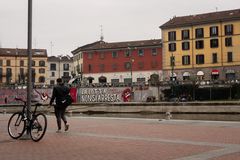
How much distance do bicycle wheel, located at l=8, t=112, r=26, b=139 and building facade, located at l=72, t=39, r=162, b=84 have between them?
9225 cm

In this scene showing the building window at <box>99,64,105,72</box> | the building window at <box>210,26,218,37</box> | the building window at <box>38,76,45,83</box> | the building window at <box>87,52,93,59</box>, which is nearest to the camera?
the building window at <box>210,26,218,37</box>

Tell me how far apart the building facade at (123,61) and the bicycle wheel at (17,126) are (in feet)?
303

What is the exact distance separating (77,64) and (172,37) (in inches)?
1470

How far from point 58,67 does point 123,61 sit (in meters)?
48.7

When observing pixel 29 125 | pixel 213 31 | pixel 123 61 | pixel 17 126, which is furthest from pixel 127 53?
pixel 29 125

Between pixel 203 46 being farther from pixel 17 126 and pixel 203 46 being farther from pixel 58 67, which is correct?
pixel 17 126

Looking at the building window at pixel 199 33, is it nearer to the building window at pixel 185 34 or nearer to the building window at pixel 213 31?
the building window at pixel 213 31

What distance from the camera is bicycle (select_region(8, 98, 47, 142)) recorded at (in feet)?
41.1

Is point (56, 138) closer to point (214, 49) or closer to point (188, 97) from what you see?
point (188, 97)

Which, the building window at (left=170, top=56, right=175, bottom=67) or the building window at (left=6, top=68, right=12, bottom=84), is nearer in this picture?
the building window at (left=170, top=56, right=175, bottom=67)

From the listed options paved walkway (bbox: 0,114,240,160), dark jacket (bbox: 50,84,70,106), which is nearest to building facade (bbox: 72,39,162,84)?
dark jacket (bbox: 50,84,70,106)

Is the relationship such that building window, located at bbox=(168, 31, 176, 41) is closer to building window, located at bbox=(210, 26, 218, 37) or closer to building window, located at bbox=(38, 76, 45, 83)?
building window, located at bbox=(210, 26, 218, 37)

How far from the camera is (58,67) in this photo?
155125 mm

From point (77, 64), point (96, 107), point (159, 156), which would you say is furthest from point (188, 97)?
point (77, 64)
